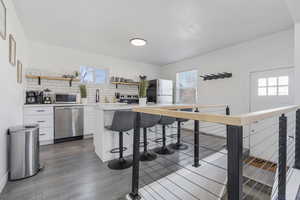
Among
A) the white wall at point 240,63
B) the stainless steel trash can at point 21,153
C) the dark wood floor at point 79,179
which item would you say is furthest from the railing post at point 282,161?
the stainless steel trash can at point 21,153

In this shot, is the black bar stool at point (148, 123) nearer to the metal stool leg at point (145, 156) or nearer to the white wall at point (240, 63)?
the metal stool leg at point (145, 156)

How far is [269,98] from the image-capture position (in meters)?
3.35

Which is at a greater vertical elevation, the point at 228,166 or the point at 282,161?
the point at 228,166

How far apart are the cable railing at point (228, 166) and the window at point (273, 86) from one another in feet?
2.21

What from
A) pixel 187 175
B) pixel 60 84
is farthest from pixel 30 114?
pixel 187 175

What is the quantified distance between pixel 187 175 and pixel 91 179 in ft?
4.61

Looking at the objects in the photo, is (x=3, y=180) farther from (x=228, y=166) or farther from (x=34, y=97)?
(x=228, y=166)

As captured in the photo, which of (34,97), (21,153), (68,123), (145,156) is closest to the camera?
(21,153)

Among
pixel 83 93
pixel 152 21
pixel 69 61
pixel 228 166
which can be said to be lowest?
pixel 228 166

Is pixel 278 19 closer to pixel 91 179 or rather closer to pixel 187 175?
pixel 187 175

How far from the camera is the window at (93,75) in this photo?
15.1 feet

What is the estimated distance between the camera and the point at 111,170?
2.25 meters

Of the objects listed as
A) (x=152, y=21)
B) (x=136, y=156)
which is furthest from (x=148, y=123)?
(x=152, y=21)

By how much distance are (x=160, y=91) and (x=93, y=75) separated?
8.19ft
